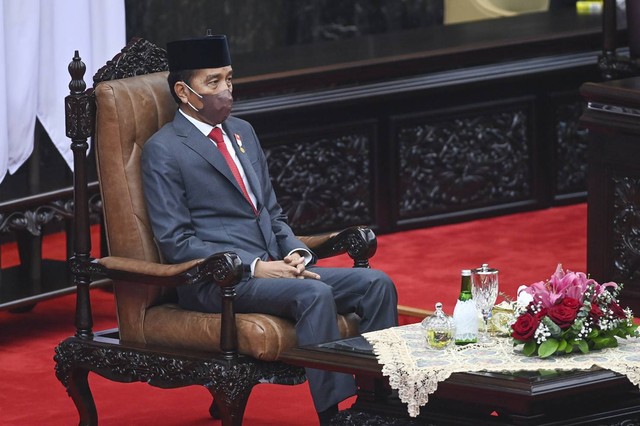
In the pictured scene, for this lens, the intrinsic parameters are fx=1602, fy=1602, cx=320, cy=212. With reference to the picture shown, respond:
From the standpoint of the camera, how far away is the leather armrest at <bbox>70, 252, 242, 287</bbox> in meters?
4.96

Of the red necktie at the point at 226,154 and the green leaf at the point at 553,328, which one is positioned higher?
the red necktie at the point at 226,154

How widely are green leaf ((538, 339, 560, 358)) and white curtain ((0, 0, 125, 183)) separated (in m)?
3.03

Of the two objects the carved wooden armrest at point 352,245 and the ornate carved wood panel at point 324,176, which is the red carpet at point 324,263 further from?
the carved wooden armrest at point 352,245

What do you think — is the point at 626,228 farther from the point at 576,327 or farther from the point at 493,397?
the point at 493,397

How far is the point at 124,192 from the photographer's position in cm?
536

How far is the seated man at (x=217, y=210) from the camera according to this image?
5191mm

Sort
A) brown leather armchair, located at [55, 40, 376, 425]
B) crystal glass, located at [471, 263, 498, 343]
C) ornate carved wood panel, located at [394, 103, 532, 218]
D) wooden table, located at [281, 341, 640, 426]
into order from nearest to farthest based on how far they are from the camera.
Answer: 1. wooden table, located at [281, 341, 640, 426]
2. crystal glass, located at [471, 263, 498, 343]
3. brown leather armchair, located at [55, 40, 376, 425]
4. ornate carved wood panel, located at [394, 103, 532, 218]

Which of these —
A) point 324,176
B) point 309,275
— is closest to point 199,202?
point 309,275

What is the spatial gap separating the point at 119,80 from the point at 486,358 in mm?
1712

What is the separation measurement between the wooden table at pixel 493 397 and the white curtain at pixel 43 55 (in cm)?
245

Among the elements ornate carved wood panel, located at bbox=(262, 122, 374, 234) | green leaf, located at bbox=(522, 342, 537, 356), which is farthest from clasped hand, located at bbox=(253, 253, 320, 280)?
ornate carved wood panel, located at bbox=(262, 122, 374, 234)

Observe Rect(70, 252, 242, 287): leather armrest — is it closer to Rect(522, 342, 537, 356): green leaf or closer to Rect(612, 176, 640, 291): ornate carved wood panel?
Rect(522, 342, 537, 356): green leaf

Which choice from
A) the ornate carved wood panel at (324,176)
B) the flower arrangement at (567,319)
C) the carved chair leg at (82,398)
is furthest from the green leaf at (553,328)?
the ornate carved wood panel at (324,176)

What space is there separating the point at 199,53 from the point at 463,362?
148 centimetres
